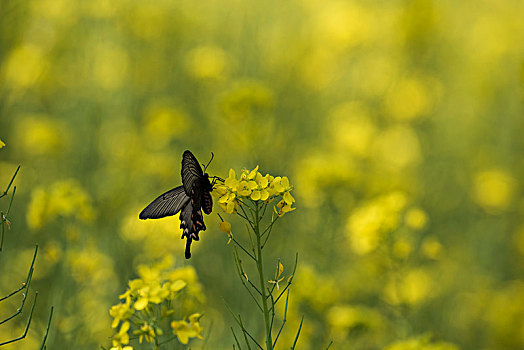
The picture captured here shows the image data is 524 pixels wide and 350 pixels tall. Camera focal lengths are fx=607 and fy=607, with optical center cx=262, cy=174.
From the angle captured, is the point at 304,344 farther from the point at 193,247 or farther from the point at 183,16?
the point at 183,16

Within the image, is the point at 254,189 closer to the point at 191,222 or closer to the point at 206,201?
the point at 206,201

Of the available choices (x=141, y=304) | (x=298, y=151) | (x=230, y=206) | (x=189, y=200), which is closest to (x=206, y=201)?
(x=189, y=200)

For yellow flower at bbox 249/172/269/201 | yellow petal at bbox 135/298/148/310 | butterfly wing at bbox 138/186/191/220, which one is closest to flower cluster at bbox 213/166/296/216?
yellow flower at bbox 249/172/269/201

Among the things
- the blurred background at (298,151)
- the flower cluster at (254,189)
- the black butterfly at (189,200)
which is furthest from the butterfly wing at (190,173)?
A: the blurred background at (298,151)

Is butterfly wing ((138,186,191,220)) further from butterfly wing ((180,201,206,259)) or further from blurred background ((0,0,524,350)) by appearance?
blurred background ((0,0,524,350))

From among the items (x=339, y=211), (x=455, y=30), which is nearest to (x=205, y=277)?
(x=339, y=211)

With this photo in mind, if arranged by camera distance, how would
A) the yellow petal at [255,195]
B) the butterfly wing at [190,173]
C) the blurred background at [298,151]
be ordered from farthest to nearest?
the blurred background at [298,151]
the butterfly wing at [190,173]
the yellow petal at [255,195]

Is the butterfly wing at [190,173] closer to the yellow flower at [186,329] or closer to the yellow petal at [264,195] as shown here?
the yellow petal at [264,195]
